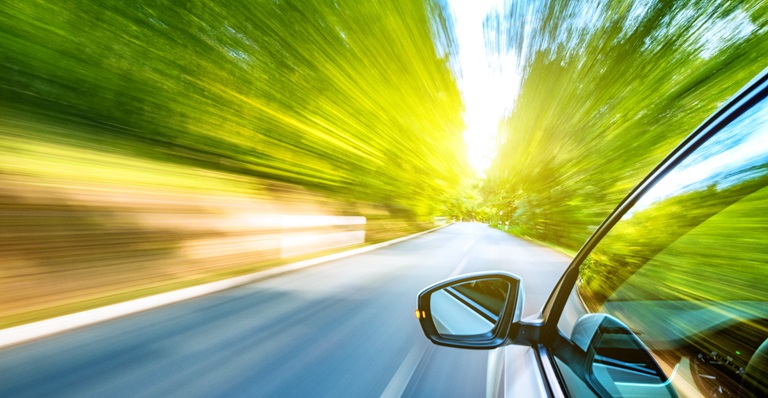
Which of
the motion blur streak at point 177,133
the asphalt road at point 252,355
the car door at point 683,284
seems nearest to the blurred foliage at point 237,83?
the motion blur streak at point 177,133

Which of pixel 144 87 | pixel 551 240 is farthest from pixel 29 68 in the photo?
pixel 551 240

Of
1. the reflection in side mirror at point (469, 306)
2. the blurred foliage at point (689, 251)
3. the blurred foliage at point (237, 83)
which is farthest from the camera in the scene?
the blurred foliage at point (237, 83)

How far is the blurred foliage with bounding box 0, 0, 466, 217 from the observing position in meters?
4.82

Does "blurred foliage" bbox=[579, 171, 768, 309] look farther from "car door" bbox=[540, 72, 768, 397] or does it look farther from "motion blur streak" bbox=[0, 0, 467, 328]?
"motion blur streak" bbox=[0, 0, 467, 328]

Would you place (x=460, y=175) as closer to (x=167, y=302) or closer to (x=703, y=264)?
(x=167, y=302)

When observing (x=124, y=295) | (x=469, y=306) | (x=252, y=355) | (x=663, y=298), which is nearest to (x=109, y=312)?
(x=124, y=295)

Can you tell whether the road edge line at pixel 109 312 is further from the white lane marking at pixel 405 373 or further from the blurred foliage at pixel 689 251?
the blurred foliage at pixel 689 251

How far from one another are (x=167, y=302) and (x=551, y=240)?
15.4 meters

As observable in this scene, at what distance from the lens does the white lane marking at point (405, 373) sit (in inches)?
103

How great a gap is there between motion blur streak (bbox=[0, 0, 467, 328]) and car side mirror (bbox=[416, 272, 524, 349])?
452cm

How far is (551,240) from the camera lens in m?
15.9

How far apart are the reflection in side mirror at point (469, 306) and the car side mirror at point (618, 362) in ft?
1.04

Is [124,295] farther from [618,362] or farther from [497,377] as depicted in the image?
[618,362]

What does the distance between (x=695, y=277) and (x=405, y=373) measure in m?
2.13
